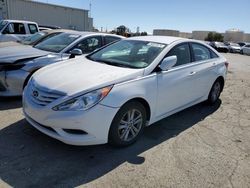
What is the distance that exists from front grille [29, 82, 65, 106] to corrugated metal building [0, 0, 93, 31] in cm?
1959

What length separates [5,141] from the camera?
11.9 ft

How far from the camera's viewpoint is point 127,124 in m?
3.59

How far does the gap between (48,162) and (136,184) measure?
1126 mm

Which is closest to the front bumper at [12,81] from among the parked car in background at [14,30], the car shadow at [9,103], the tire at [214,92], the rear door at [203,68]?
the car shadow at [9,103]

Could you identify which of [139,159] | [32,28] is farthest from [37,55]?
[32,28]

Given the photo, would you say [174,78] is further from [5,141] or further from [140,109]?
[5,141]

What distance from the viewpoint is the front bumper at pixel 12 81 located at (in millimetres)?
4996

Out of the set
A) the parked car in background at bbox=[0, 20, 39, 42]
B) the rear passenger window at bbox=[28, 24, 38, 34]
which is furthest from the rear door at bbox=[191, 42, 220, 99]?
the rear passenger window at bbox=[28, 24, 38, 34]

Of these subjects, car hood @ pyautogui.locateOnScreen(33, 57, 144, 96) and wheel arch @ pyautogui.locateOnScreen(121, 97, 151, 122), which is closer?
car hood @ pyautogui.locateOnScreen(33, 57, 144, 96)

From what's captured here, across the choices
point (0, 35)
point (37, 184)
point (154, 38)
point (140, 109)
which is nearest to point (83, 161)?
point (37, 184)

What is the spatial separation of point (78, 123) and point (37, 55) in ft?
9.70

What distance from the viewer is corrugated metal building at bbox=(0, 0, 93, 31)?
20.5m

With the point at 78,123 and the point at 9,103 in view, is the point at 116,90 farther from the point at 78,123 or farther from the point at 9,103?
the point at 9,103

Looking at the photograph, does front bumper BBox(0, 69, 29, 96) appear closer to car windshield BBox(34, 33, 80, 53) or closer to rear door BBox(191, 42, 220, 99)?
car windshield BBox(34, 33, 80, 53)
